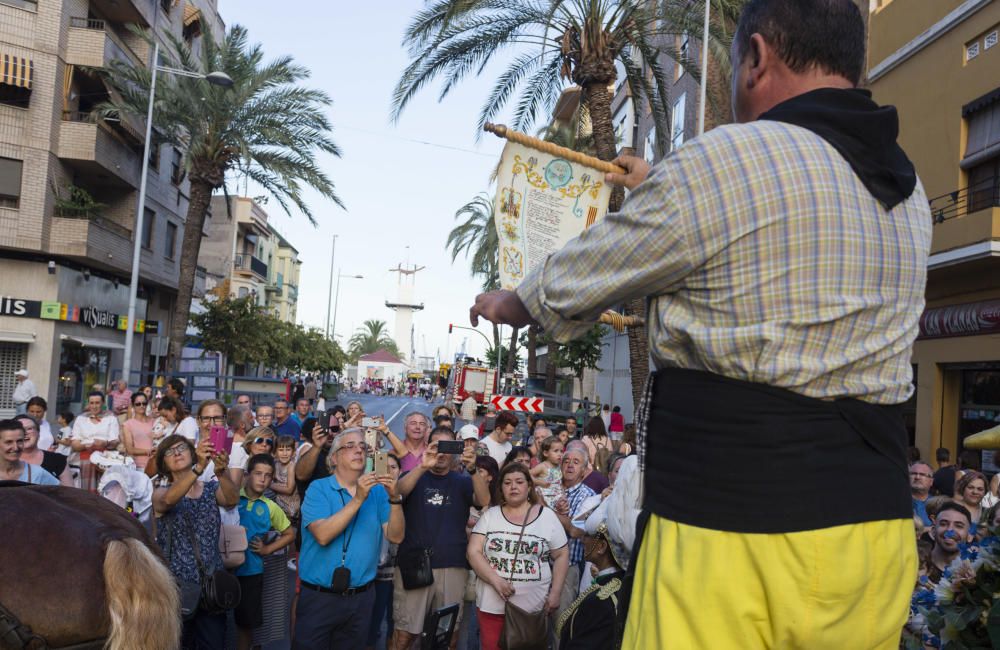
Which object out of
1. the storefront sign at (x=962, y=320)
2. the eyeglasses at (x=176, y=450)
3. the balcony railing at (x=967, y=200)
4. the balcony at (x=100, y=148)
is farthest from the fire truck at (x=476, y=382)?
the eyeglasses at (x=176, y=450)

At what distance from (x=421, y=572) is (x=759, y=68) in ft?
21.5

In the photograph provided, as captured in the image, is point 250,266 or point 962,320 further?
point 250,266

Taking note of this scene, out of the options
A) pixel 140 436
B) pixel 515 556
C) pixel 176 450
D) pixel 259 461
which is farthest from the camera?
pixel 140 436

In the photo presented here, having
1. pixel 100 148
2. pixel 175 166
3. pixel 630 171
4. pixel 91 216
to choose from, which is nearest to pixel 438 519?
pixel 630 171

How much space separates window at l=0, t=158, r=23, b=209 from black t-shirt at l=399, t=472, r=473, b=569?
878 inches

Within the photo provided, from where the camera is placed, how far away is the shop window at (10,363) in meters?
26.2

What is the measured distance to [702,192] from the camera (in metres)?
1.64

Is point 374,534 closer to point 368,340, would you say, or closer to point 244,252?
point 244,252

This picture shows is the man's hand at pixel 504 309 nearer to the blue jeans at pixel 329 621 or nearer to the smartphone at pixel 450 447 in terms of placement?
the blue jeans at pixel 329 621

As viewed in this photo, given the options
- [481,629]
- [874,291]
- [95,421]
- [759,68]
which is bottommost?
[481,629]

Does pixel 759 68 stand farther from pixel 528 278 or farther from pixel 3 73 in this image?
pixel 3 73

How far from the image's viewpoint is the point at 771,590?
5.14 feet

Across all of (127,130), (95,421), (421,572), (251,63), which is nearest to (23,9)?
(127,130)

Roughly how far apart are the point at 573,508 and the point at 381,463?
2.25 meters
